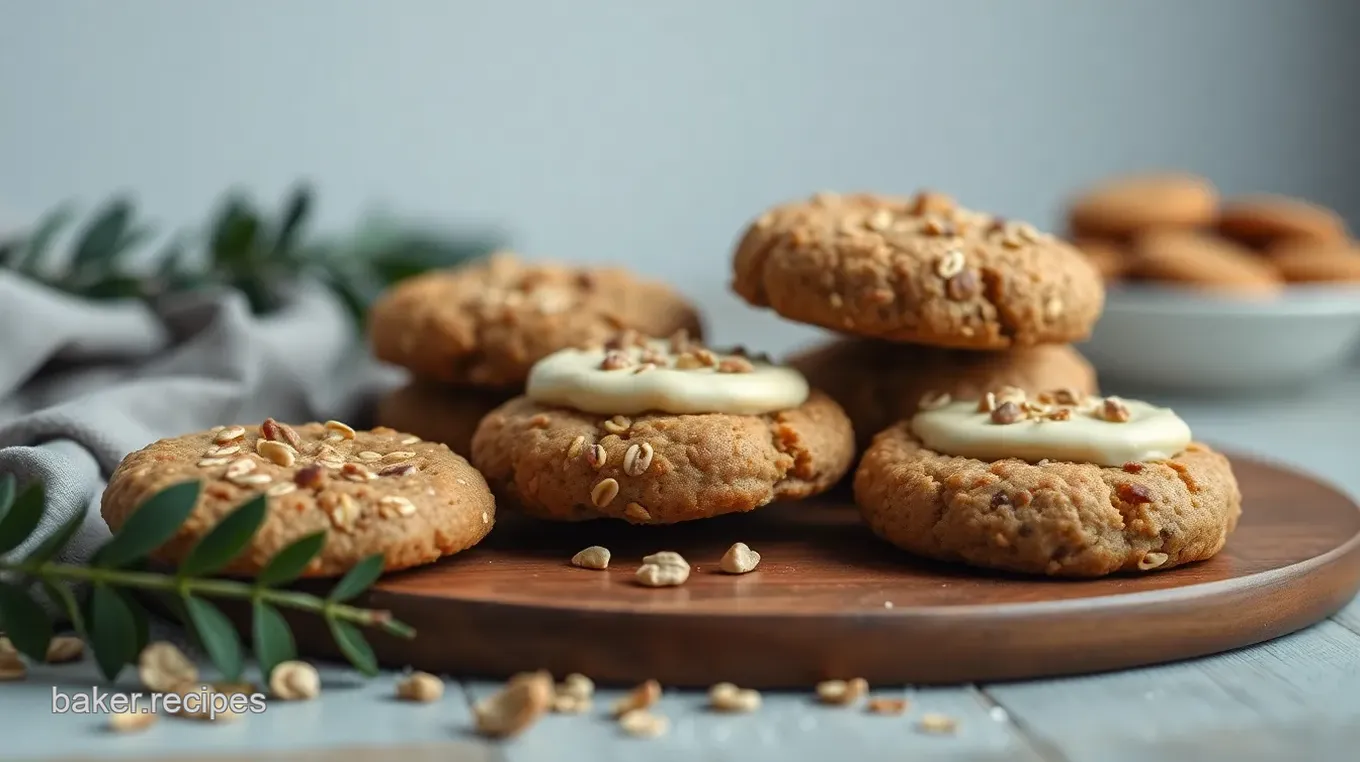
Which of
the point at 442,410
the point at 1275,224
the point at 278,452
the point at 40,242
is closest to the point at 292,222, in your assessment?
the point at 40,242

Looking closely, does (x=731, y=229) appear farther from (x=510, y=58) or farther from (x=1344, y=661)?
(x=1344, y=661)

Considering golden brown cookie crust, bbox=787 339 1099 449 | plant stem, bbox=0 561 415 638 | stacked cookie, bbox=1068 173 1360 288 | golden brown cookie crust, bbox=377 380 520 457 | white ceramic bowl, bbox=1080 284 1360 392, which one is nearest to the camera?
plant stem, bbox=0 561 415 638

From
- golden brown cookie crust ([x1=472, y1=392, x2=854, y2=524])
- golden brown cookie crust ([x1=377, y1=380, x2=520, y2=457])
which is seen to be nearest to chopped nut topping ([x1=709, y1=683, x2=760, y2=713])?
golden brown cookie crust ([x1=472, y1=392, x2=854, y2=524])

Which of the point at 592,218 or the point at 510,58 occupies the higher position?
the point at 510,58

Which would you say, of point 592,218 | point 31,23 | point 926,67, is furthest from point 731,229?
point 31,23

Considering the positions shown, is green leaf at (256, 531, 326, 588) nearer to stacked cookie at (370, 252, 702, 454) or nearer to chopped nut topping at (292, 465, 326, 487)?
chopped nut topping at (292, 465, 326, 487)

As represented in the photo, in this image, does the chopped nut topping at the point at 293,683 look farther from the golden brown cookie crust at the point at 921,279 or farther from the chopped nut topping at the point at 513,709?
the golden brown cookie crust at the point at 921,279
